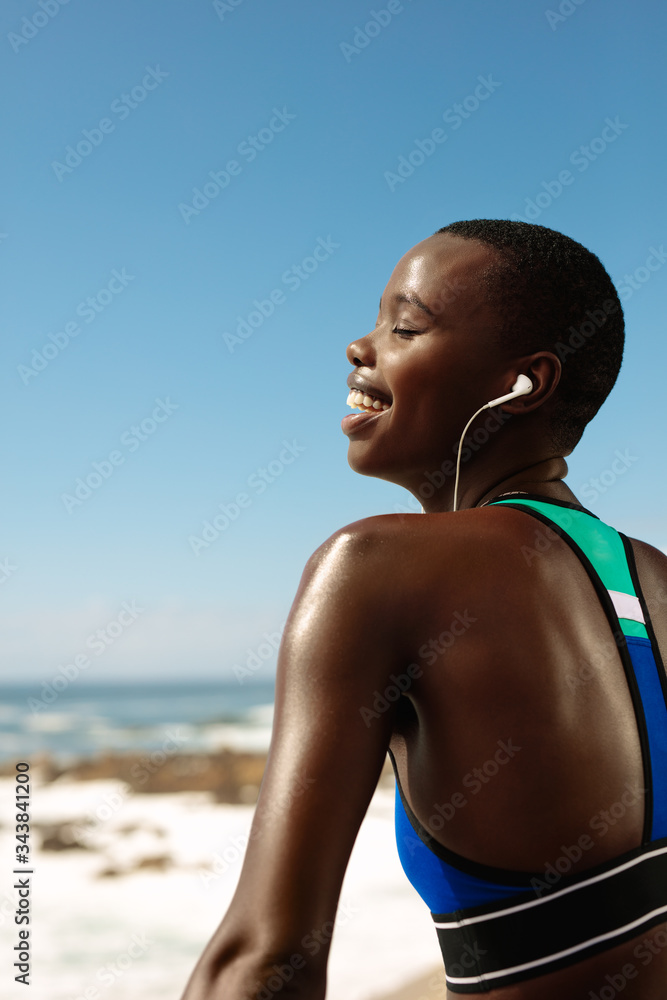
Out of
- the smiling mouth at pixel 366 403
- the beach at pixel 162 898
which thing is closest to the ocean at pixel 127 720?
the beach at pixel 162 898

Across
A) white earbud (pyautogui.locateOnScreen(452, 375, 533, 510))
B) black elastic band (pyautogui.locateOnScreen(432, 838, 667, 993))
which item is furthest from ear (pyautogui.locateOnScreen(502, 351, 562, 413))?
black elastic band (pyautogui.locateOnScreen(432, 838, 667, 993))

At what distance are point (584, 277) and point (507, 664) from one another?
861mm

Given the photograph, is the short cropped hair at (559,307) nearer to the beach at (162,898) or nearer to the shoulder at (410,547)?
the shoulder at (410,547)

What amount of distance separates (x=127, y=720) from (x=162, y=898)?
21357 mm

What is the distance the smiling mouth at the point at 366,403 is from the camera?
1524 millimetres

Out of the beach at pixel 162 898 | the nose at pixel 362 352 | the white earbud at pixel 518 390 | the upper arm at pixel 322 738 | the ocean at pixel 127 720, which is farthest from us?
the ocean at pixel 127 720

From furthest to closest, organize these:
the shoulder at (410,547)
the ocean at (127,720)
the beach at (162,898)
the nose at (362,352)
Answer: the ocean at (127,720) < the beach at (162,898) < the nose at (362,352) < the shoulder at (410,547)

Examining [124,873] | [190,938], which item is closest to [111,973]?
[190,938]

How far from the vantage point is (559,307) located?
151 centimetres

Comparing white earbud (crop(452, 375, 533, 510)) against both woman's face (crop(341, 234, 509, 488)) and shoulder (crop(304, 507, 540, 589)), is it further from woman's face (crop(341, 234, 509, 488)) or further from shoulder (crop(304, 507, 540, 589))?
shoulder (crop(304, 507, 540, 589))

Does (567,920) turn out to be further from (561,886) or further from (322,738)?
(322,738)

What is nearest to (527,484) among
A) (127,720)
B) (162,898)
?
(162,898)

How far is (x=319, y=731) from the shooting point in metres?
0.96

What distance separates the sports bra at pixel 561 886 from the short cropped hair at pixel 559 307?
382 millimetres
